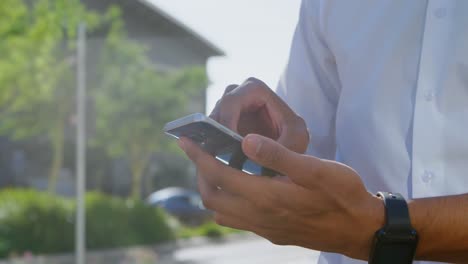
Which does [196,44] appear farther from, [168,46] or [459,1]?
[459,1]

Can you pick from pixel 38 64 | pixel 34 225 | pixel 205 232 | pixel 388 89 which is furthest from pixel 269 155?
pixel 205 232

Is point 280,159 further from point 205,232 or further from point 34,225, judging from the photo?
point 205,232

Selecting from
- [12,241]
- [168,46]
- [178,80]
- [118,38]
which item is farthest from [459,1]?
[168,46]

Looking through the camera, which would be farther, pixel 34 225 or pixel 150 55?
pixel 150 55

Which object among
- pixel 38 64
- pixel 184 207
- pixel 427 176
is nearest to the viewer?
pixel 427 176

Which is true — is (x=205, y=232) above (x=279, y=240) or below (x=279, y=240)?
below

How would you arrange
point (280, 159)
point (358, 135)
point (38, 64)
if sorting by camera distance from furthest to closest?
point (38, 64) < point (358, 135) < point (280, 159)

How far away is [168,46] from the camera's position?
3847cm

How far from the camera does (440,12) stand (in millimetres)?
1311

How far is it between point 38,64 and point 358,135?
22.0 m

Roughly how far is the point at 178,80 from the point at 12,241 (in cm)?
1258

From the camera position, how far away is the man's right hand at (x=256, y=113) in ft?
4.14

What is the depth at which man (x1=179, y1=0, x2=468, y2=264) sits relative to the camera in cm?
101

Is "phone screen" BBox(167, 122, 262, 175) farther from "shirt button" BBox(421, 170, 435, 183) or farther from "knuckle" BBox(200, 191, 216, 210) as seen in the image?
"shirt button" BBox(421, 170, 435, 183)
